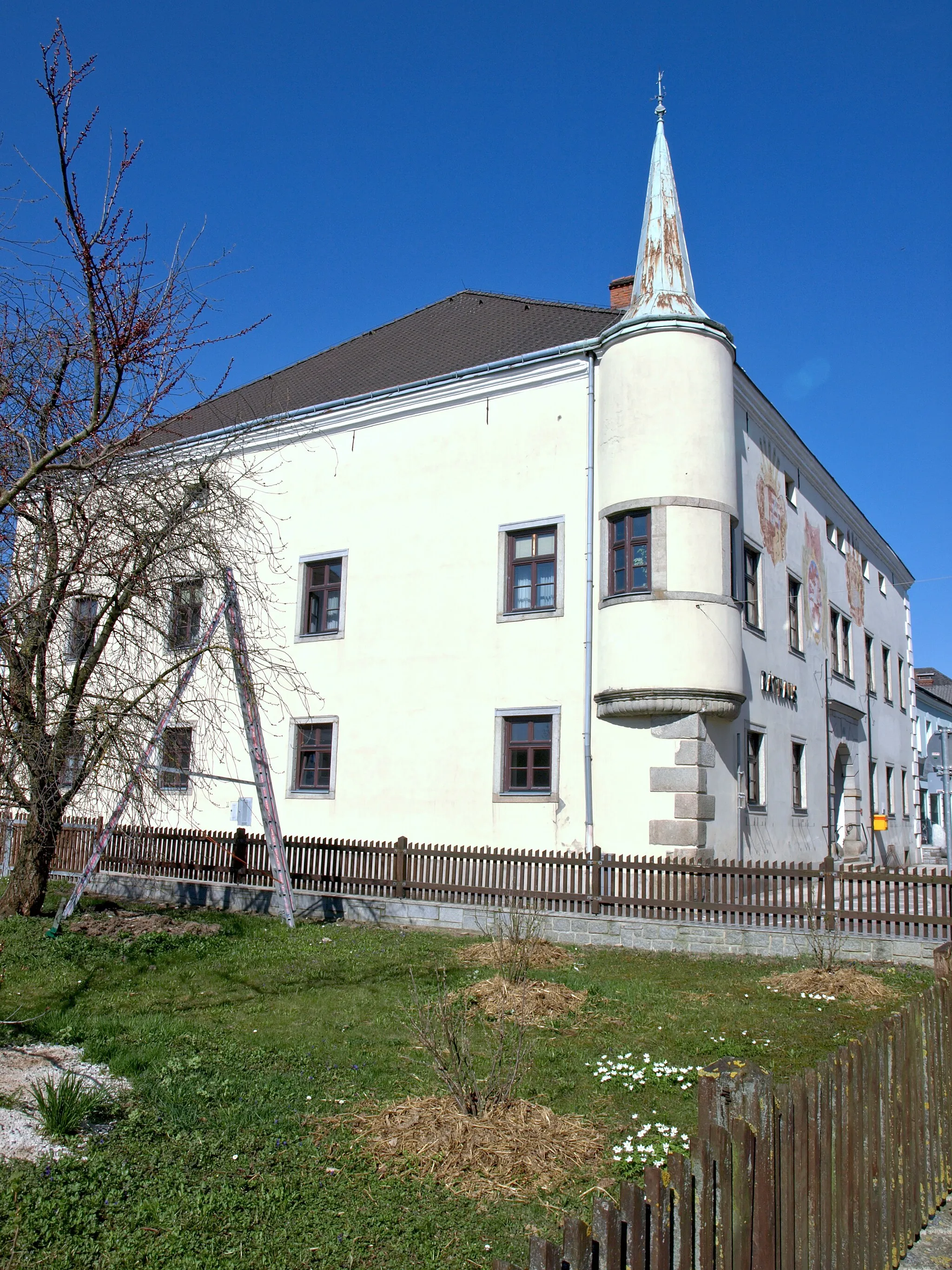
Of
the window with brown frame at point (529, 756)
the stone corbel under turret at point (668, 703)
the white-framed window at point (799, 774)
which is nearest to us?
the stone corbel under turret at point (668, 703)

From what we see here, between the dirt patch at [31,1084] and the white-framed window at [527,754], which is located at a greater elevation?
the white-framed window at [527,754]

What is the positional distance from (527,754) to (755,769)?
4.80 m

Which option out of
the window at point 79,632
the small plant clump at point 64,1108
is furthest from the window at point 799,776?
the small plant clump at point 64,1108

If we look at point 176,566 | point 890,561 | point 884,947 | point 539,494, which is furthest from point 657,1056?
point 890,561

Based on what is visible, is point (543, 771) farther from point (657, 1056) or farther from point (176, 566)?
point (657, 1056)

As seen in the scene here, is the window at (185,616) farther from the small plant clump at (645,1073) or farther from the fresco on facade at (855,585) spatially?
the fresco on facade at (855,585)

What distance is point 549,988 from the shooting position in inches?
375

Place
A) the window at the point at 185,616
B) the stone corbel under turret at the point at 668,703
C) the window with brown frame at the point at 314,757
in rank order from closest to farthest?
the window at the point at 185,616 → the stone corbel under turret at the point at 668,703 → the window with brown frame at the point at 314,757

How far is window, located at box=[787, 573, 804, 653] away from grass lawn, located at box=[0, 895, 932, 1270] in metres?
10.9

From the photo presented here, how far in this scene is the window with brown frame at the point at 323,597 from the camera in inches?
837

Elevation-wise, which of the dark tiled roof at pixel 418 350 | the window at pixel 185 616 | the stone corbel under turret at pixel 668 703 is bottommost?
the stone corbel under turret at pixel 668 703

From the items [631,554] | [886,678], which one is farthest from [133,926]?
[886,678]

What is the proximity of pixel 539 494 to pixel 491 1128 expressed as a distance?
14175mm

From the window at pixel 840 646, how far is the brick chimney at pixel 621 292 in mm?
9987
